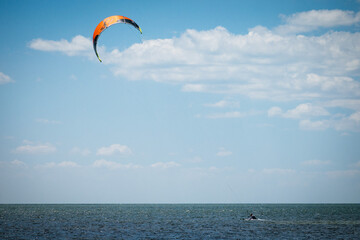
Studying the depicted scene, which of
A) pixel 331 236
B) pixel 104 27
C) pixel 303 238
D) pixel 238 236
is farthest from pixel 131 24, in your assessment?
pixel 331 236

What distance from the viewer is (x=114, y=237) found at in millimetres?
40531

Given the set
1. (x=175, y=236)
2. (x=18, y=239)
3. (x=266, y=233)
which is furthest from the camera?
(x=266, y=233)

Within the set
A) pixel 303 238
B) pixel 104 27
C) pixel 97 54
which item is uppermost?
pixel 104 27

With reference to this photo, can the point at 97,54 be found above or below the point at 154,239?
above

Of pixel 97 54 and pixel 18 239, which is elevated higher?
pixel 97 54

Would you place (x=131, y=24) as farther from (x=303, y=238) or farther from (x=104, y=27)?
(x=303, y=238)

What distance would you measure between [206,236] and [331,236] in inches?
548

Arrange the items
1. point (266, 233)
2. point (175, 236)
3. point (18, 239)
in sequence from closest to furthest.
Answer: point (18, 239)
point (175, 236)
point (266, 233)

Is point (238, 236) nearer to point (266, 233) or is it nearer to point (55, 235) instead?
point (266, 233)

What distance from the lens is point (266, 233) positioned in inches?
1779

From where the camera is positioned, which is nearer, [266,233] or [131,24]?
[131,24]

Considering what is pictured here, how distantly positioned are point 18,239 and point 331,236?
1309 inches

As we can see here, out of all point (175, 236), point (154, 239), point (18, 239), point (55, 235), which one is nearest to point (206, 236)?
point (175, 236)

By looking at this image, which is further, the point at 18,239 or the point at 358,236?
the point at 358,236
